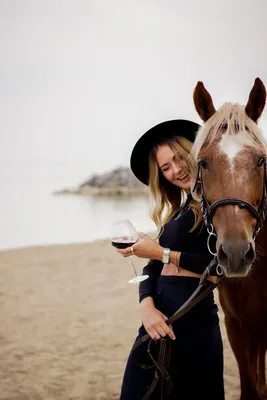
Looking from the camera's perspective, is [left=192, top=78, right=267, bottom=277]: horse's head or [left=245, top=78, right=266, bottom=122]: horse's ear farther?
[left=245, top=78, right=266, bottom=122]: horse's ear

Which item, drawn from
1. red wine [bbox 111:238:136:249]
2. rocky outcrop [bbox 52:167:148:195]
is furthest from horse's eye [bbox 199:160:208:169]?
rocky outcrop [bbox 52:167:148:195]

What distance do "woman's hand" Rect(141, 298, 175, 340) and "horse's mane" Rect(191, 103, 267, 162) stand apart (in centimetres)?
80

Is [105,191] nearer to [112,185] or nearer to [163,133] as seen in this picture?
[112,185]

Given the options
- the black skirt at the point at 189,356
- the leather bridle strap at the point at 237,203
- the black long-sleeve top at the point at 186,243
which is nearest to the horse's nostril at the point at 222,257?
the leather bridle strap at the point at 237,203

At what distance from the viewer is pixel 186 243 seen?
6.76 ft

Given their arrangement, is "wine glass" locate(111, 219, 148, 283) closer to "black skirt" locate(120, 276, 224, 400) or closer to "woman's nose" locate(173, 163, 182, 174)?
"black skirt" locate(120, 276, 224, 400)

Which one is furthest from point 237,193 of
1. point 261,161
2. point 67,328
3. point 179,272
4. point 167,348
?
point 67,328

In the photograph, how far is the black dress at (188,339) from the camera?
6.51 ft

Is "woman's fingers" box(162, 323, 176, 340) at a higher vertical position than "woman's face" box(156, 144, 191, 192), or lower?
lower

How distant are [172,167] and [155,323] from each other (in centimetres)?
86

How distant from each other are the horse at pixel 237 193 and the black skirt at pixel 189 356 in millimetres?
269

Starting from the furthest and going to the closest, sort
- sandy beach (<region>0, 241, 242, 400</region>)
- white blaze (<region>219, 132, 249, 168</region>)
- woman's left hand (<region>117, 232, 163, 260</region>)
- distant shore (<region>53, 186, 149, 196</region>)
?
distant shore (<region>53, 186, 149, 196</region>), sandy beach (<region>0, 241, 242, 400</region>), woman's left hand (<region>117, 232, 163, 260</region>), white blaze (<region>219, 132, 249, 168</region>)

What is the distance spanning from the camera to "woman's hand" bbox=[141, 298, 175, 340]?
1952 mm

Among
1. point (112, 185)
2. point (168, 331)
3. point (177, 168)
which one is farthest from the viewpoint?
point (112, 185)
